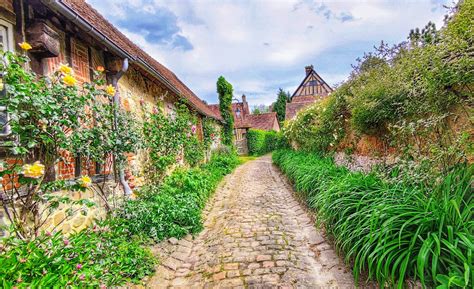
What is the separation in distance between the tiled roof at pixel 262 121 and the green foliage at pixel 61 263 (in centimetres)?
2936

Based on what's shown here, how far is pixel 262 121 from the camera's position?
3253 centimetres

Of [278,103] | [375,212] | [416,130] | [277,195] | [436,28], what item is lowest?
[277,195]

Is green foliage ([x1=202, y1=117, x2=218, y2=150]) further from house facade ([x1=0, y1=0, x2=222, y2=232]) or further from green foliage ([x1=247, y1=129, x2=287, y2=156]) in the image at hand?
green foliage ([x1=247, y1=129, x2=287, y2=156])

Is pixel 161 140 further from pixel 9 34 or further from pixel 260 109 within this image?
pixel 260 109

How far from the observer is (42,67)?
3000 mm

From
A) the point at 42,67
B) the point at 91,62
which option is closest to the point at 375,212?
the point at 42,67

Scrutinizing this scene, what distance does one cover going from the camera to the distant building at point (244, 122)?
25.7 metres

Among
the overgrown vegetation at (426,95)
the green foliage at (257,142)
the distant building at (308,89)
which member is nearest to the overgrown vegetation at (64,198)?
the overgrown vegetation at (426,95)

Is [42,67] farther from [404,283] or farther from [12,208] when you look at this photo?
[404,283]

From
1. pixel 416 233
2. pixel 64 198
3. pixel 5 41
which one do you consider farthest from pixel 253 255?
pixel 5 41

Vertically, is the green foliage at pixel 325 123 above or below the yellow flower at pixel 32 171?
above

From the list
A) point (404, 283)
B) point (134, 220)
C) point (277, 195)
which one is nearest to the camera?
point (404, 283)

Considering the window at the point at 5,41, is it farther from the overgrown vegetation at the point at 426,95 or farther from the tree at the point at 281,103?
the tree at the point at 281,103

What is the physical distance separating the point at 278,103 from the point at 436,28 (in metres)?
37.2
